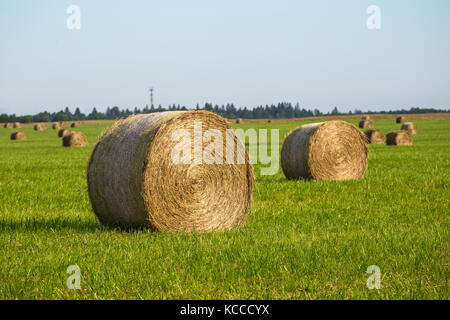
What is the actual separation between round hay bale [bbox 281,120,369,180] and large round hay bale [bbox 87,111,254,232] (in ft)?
23.5

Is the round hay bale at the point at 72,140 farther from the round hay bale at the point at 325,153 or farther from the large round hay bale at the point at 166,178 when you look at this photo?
the large round hay bale at the point at 166,178

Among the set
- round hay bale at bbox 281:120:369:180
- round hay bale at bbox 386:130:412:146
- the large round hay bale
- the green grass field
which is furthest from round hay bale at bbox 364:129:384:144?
the large round hay bale

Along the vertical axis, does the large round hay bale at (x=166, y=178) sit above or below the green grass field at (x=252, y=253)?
above

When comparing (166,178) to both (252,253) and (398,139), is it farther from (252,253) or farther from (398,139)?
(398,139)

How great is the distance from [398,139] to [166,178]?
2749 cm

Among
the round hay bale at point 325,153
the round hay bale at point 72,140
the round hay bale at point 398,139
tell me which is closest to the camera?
the round hay bale at point 325,153

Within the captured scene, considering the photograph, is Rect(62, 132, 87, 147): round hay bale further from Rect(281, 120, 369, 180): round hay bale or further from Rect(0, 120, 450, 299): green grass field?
Rect(0, 120, 450, 299): green grass field

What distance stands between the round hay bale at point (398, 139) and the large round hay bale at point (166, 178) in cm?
2615

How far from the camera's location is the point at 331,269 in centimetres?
660

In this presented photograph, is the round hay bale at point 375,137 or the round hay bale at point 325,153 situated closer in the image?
the round hay bale at point 325,153

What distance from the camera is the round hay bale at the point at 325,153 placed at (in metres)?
16.8

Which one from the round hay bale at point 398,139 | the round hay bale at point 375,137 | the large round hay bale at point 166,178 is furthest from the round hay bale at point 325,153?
the round hay bale at point 375,137
